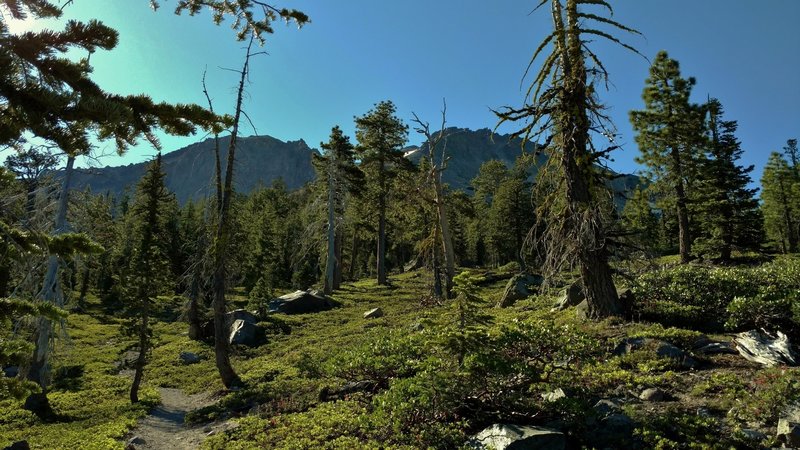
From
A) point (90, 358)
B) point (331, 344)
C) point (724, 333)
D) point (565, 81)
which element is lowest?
point (90, 358)

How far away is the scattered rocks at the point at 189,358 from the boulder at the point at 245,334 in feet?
5.70

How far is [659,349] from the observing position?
10016 mm

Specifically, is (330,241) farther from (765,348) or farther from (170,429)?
(765,348)

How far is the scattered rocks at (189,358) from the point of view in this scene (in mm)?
22938

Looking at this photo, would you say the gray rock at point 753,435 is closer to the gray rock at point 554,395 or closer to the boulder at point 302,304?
the gray rock at point 554,395

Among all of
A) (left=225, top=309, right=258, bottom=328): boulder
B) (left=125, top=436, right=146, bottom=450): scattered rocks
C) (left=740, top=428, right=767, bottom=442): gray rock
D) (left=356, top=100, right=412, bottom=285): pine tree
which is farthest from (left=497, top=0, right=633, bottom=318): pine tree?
(left=356, top=100, right=412, bottom=285): pine tree

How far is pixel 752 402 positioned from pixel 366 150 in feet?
110

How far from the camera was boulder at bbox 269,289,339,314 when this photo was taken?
102 ft

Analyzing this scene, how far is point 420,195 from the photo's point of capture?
24203 millimetres

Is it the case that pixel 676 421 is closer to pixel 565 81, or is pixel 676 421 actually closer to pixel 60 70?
pixel 60 70

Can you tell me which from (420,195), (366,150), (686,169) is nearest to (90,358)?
(420,195)

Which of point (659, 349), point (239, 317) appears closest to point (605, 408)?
point (659, 349)

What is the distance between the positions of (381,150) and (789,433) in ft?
110

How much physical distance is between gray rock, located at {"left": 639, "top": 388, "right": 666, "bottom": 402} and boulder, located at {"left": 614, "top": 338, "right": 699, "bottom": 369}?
160cm
